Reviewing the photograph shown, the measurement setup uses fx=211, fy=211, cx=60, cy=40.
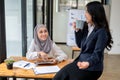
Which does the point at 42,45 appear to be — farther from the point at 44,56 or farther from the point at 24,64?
the point at 24,64

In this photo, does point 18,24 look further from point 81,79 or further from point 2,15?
point 81,79

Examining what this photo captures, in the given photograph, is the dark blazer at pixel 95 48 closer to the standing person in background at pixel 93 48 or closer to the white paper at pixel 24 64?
the standing person in background at pixel 93 48

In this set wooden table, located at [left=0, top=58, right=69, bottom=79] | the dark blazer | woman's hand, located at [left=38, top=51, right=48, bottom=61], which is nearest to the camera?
the dark blazer

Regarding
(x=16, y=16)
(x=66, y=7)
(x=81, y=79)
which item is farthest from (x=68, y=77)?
(x=66, y=7)

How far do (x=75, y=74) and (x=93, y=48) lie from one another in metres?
0.27

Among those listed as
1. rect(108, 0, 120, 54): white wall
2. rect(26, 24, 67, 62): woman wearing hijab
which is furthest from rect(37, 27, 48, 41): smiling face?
rect(108, 0, 120, 54): white wall

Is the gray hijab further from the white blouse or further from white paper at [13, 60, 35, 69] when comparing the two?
white paper at [13, 60, 35, 69]

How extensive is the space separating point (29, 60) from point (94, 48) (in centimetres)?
93

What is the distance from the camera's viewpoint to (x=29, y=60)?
2.44 meters

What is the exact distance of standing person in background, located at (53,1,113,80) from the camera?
172cm

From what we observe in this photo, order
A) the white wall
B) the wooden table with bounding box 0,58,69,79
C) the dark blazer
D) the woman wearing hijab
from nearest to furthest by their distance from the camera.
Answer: the dark blazer, the wooden table with bounding box 0,58,69,79, the woman wearing hijab, the white wall

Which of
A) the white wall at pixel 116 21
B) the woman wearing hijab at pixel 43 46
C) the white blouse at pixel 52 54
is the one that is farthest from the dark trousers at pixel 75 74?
the white wall at pixel 116 21

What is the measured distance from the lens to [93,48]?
5.92ft

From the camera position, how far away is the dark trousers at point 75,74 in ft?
5.92
